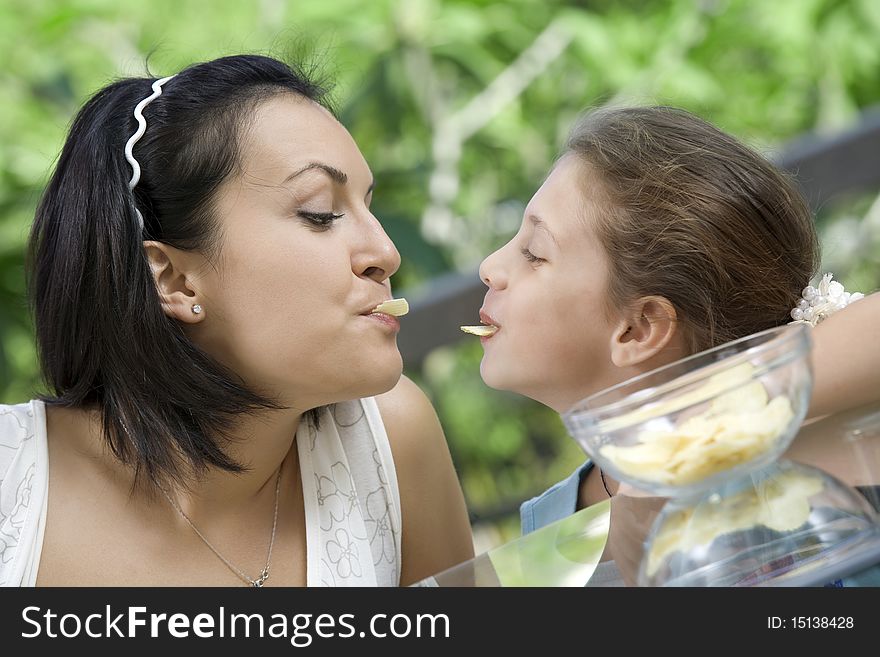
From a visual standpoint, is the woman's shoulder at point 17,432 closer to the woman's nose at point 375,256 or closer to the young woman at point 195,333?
the young woman at point 195,333

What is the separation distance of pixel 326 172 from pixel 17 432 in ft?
1.86

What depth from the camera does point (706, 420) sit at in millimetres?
820

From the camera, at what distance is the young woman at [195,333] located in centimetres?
131

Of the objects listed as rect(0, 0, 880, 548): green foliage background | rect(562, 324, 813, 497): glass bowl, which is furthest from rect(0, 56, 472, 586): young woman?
rect(0, 0, 880, 548): green foliage background

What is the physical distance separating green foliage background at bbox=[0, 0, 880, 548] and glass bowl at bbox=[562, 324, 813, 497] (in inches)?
75.7

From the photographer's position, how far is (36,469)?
139 centimetres

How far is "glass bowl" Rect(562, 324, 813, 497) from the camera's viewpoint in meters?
0.81

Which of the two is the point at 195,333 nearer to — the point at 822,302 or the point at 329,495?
the point at 329,495

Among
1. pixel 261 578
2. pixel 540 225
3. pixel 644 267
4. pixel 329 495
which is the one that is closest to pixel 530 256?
pixel 540 225

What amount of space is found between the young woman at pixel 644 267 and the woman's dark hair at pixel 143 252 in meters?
0.37

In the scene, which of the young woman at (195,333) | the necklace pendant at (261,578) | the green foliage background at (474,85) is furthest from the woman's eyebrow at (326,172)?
the green foliage background at (474,85)

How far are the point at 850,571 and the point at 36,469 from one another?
3.39 ft

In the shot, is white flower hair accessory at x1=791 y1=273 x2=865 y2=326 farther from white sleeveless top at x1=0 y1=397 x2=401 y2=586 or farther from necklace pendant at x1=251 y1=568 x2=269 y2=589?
necklace pendant at x1=251 y1=568 x2=269 y2=589
